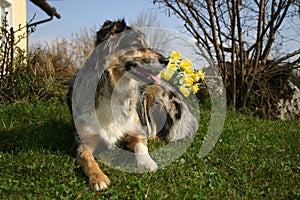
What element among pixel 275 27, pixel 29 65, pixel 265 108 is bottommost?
pixel 265 108

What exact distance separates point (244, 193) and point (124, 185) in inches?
40.7

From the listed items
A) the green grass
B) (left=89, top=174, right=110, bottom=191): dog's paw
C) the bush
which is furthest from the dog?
the bush

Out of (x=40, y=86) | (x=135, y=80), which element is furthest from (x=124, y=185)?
(x=40, y=86)

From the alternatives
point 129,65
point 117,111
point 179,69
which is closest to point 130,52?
point 129,65

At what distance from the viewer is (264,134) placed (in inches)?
208

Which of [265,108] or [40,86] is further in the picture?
[265,108]

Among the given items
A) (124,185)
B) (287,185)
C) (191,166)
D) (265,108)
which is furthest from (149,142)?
(265,108)

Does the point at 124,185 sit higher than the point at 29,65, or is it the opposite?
the point at 29,65

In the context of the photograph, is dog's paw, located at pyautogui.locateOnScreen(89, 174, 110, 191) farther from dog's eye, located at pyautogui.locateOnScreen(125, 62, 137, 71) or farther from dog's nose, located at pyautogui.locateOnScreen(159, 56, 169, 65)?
dog's nose, located at pyautogui.locateOnScreen(159, 56, 169, 65)

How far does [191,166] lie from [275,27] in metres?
4.80

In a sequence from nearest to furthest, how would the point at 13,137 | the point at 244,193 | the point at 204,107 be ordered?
1. the point at 244,193
2. the point at 13,137
3. the point at 204,107

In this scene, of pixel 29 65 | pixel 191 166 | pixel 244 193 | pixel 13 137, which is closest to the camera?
pixel 244 193

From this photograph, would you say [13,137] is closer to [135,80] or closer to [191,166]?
[135,80]

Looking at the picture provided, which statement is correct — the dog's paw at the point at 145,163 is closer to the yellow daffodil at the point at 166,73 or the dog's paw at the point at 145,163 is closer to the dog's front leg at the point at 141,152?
the dog's front leg at the point at 141,152
